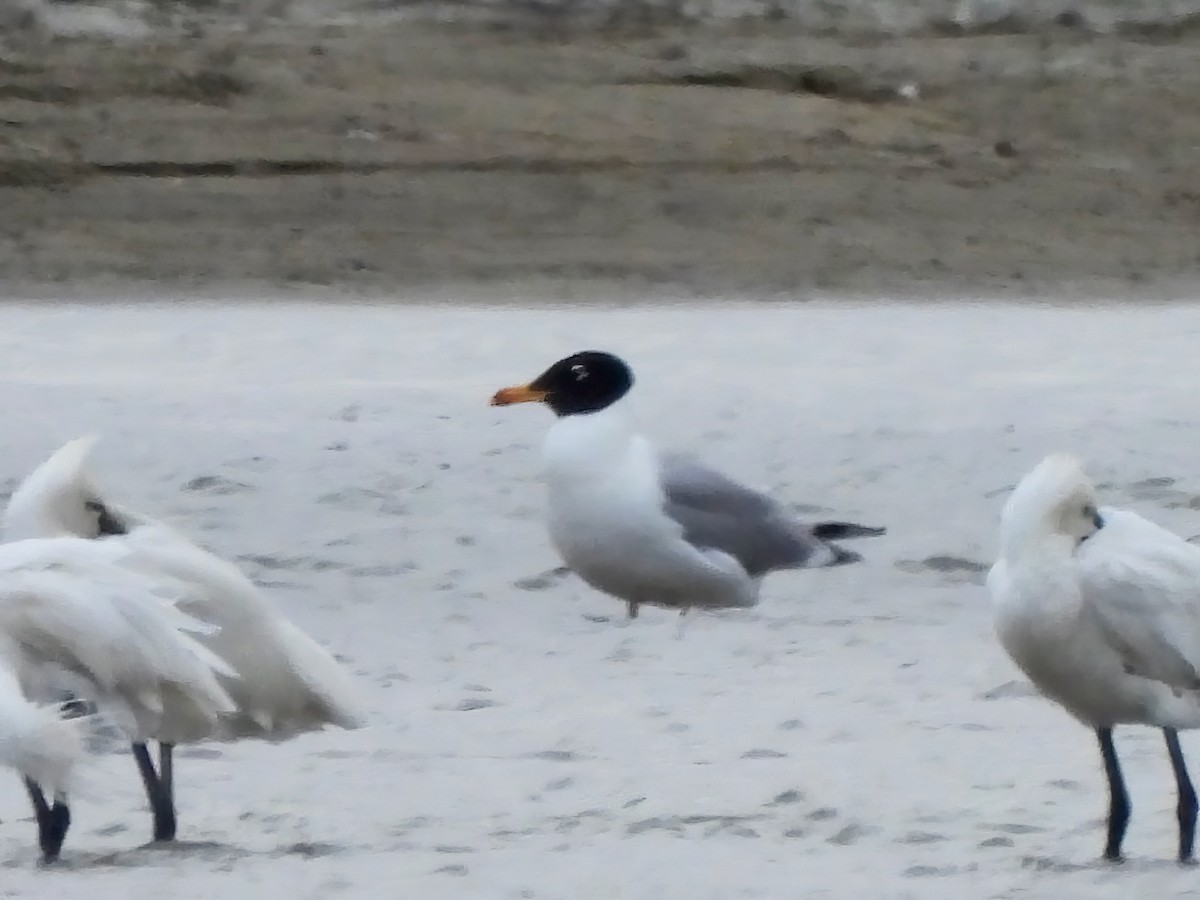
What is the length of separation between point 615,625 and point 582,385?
81cm

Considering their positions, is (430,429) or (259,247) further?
(259,247)

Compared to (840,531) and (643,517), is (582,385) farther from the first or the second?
(840,531)

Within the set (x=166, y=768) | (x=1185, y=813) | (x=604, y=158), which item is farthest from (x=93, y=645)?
(x=604, y=158)

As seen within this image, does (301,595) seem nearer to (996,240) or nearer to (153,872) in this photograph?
(153,872)

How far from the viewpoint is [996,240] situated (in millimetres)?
20125

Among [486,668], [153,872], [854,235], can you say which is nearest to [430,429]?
[486,668]

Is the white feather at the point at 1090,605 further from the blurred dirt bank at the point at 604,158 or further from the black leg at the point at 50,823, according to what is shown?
the blurred dirt bank at the point at 604,158

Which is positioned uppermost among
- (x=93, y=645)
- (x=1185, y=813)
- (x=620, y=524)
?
(x=93, y=645)

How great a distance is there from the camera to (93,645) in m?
4.85

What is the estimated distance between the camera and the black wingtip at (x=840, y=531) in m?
8.31

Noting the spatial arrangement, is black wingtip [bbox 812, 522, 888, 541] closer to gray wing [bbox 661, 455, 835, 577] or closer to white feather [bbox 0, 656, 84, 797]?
gray wing [bbox 661, 455, 835, 577]

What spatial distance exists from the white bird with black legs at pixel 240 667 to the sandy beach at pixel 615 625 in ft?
0.55

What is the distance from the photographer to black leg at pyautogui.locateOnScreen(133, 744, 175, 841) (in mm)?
5105

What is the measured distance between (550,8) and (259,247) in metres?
4.64
